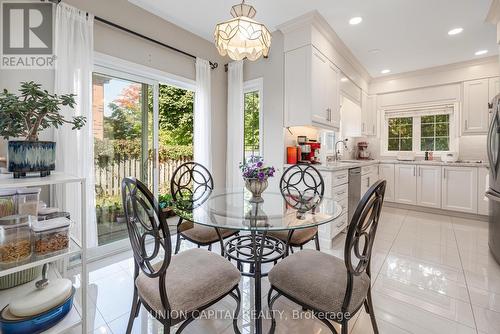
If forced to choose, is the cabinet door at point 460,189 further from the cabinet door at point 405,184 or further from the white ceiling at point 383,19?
the white ceiling at point 383,19

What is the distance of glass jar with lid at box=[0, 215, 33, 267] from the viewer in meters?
1.20

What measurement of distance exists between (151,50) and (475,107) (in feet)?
17.4

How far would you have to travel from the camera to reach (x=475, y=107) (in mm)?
4090

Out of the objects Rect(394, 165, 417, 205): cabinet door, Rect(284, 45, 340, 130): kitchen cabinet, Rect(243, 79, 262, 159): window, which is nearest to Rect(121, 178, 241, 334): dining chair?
Rect(284, 45, 340, 130): kitchen cabinet

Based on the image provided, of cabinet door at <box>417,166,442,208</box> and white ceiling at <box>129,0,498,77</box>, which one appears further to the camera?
cabinet door at <box>417,166,442,208</box>

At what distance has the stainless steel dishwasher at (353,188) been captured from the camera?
3.25 m

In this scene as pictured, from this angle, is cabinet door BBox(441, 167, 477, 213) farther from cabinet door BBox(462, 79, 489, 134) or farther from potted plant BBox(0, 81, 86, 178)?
potted plant BBox(0, 81, 86, 178)

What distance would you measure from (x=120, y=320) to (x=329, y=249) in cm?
221

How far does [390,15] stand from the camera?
2.76 m

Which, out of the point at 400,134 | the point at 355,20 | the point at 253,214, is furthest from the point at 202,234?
the point at 400,134

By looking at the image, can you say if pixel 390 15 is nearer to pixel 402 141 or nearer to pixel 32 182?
pixel 402 141

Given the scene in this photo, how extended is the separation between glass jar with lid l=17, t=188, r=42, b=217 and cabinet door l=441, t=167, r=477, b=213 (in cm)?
554

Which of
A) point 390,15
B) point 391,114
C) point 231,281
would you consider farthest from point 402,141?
point 231,281

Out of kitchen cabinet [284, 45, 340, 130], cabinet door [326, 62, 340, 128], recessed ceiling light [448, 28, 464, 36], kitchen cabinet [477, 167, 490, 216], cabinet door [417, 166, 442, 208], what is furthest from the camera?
cabinet door [417, 166, 442, 208]
